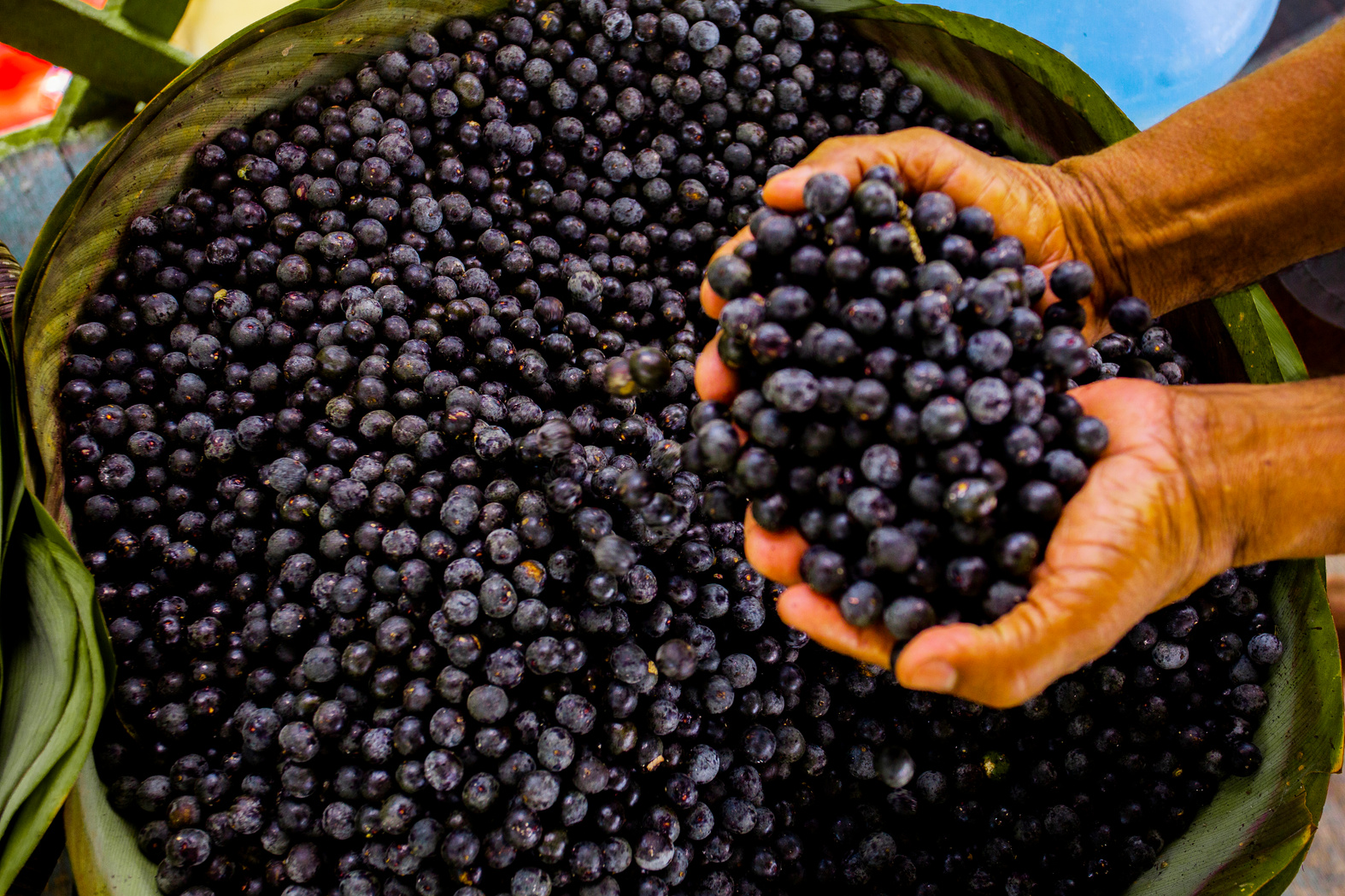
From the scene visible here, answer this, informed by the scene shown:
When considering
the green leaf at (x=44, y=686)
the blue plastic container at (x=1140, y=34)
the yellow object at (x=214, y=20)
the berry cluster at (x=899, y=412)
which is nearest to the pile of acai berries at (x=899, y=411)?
the berry cluster at (x=899, y=412)

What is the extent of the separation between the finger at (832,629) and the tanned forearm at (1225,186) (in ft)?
3.14

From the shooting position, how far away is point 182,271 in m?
1.79

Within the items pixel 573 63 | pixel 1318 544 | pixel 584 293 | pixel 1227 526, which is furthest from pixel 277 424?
pixel 1318 544

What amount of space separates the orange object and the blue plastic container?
300 cm

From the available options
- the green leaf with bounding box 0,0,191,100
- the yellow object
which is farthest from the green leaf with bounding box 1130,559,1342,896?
the yellow object

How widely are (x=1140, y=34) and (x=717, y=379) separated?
2106mm

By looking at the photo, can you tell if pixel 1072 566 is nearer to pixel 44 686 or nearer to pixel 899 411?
pixel 899 411

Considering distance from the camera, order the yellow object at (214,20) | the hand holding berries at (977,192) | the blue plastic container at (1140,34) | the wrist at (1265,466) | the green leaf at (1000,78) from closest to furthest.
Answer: the wrist at (1265,466) → the hand holding berries at (977,192) → the green leaf at (1000,78) → the blue plastic container at (1140,34) → the yellow object at (214,20)

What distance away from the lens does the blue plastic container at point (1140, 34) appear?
2463mm

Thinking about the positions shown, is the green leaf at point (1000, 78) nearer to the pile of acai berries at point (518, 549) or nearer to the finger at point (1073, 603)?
the pile of acai berries at point (518, 549)

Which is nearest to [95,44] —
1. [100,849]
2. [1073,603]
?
[100,849]

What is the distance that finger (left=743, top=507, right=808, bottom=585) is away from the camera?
130cm

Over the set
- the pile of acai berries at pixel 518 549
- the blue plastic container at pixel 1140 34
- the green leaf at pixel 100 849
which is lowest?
the green leaf at pixel 100 849

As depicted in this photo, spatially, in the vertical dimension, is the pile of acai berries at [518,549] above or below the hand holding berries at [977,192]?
below
